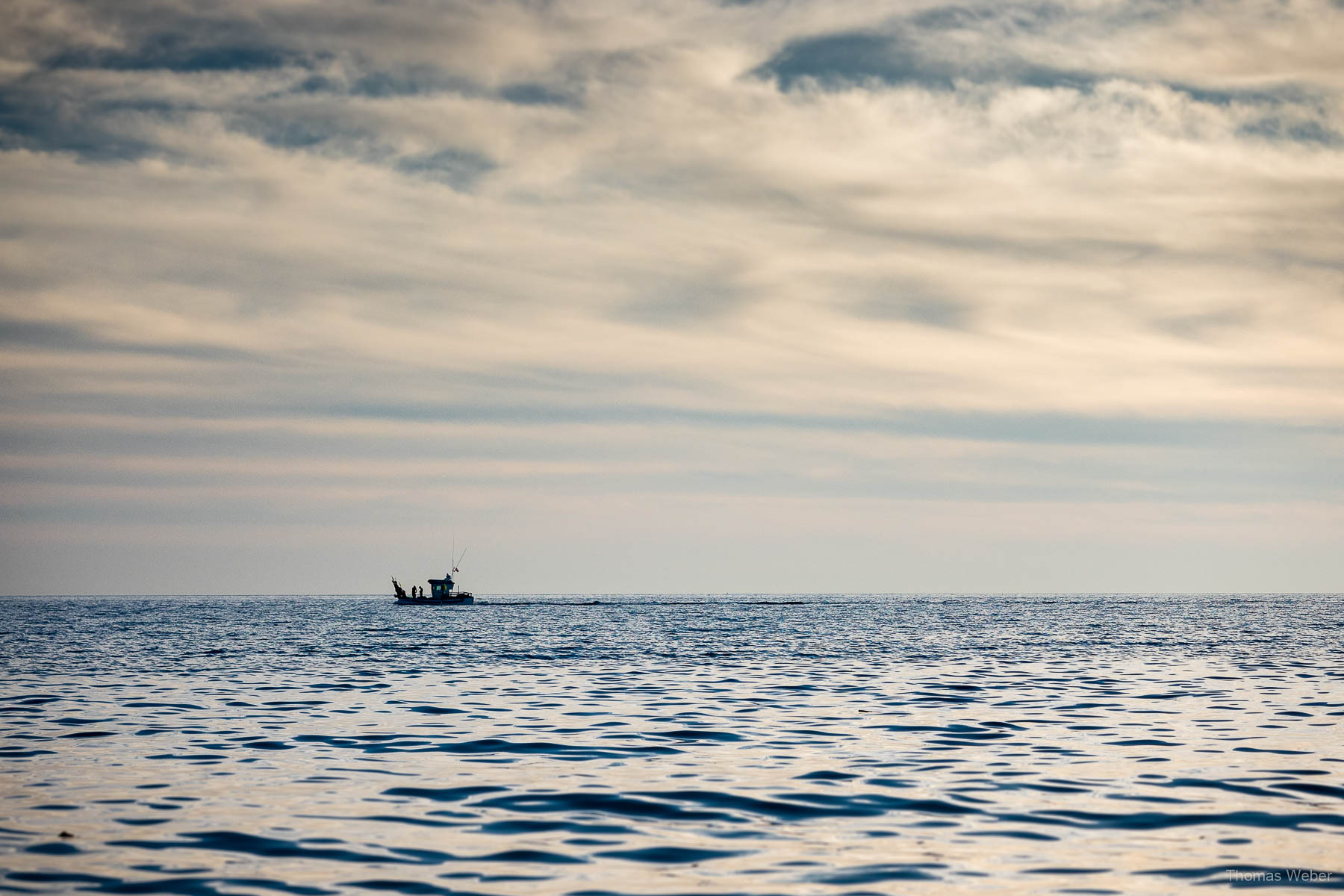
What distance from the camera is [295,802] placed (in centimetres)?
1672

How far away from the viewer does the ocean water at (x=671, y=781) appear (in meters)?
12.8

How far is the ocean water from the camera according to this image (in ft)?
42.0

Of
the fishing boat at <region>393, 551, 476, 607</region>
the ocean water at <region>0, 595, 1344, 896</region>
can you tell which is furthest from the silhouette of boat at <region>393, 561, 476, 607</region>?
the ocean water at <region>0, 595, 1344, 896</region>

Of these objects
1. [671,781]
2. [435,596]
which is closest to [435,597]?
[435,596]

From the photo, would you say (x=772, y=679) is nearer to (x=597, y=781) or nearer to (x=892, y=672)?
(x=892, y=672)

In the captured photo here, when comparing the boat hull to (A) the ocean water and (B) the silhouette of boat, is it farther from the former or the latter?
(A) the ocean water

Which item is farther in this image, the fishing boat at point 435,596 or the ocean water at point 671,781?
the fishing boat at point 435,596

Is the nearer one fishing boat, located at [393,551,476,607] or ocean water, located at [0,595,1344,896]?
ocean water, located at [0,595,1344,896]

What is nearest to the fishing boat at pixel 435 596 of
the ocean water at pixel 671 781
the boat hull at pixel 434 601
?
the boat hull at pixel 434 601

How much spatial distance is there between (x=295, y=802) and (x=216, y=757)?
211 inches

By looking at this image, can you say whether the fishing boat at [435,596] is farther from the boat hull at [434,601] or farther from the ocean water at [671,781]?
the ocean water at [671,781]

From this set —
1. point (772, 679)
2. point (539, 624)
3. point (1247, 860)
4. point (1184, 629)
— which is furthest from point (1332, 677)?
point (539, 624)

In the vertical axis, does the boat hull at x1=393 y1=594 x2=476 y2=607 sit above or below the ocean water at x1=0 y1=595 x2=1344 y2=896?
below

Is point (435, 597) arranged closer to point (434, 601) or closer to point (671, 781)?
point (434, 601)
